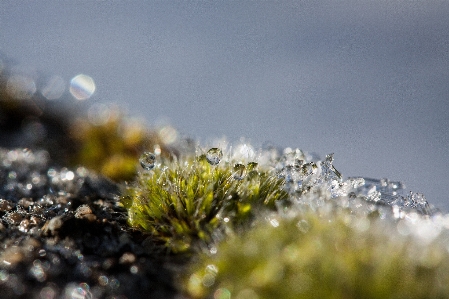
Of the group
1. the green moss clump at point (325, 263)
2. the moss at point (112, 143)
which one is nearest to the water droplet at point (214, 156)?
the green moss clump at point (325, 263)

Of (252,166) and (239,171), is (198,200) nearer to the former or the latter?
(239,171)

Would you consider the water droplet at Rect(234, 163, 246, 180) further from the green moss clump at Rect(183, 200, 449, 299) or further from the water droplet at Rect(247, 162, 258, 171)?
the green moss clump at Rect(183, 200, 449, 299)

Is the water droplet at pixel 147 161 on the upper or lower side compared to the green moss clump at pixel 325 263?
upper

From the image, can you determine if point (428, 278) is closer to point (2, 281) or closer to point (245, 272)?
point (245, 272)

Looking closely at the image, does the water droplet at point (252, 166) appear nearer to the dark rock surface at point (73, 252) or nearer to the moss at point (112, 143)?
the dark rock surface at point (73, 252)

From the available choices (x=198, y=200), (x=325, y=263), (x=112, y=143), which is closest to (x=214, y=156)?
(x=198, y=200)

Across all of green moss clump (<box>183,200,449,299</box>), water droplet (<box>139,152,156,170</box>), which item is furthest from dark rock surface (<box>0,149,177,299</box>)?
water droplet (<box>139,152,156,170</box>)

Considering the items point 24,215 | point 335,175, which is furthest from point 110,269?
point 335,175

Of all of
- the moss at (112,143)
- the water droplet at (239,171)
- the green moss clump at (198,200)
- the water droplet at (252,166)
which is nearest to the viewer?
the green moss clump at (198,200)
